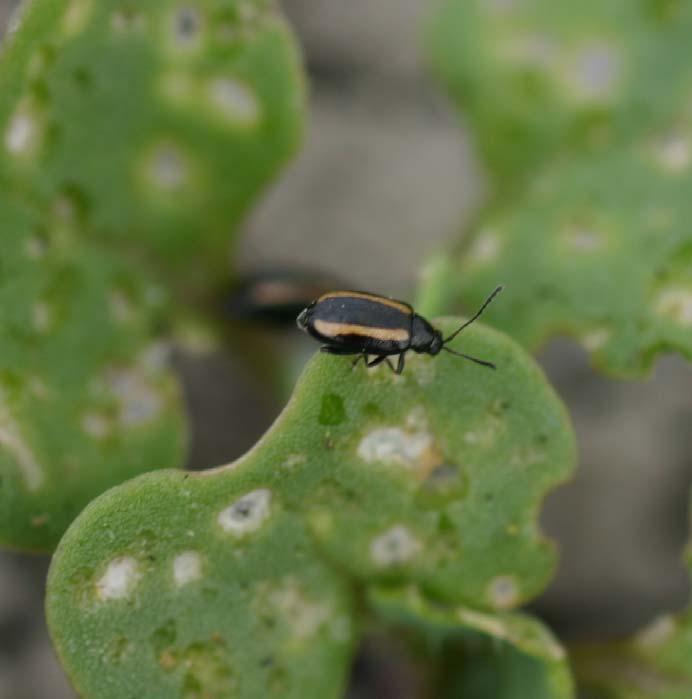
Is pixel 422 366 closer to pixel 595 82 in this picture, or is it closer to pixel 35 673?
pixel 595 82

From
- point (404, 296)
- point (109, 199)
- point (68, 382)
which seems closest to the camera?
point (68, 382)

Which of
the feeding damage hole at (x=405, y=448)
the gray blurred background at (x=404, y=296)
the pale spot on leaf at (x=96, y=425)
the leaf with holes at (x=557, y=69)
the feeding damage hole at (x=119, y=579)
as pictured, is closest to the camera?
the feeding damage hole at (x=119, y=579)

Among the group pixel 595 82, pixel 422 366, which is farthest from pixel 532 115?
pixel 422 366

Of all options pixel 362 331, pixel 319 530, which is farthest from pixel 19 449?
pixel 362 331

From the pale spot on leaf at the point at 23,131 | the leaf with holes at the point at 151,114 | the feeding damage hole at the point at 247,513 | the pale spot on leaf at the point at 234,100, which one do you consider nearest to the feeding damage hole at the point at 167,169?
the leaf with holes at the point at 151,114

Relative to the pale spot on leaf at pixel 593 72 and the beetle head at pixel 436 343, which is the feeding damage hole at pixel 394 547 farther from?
the pale spot on leaf at pixel 593 72

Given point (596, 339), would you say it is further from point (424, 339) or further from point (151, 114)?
point (151, 114)
